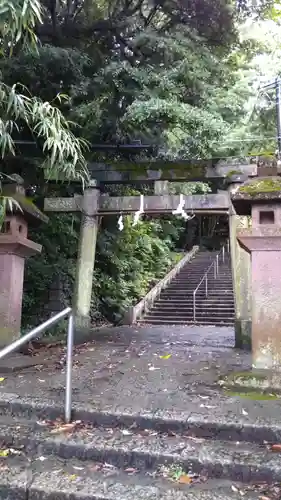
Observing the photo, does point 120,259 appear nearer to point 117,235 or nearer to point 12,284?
point 117,235

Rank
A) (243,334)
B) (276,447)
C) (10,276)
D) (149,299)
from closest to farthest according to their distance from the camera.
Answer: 1. (276,447)
2. (10,276)
3. (243,334)
4. (149,299)

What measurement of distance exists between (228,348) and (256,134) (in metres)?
6.23

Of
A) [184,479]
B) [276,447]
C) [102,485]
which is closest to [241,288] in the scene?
[276,447]

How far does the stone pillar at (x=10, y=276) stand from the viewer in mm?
5410

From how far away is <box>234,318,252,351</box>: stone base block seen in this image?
7137mm

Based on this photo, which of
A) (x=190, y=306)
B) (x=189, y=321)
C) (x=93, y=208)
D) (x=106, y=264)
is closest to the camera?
(x=93, y=208)

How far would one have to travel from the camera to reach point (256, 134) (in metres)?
10.9

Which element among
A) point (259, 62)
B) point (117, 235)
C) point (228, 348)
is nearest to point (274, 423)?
point (228, 348)

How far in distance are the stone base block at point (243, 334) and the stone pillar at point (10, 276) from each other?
3.74 m

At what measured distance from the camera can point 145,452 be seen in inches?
107

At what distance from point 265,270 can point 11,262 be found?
3173 mm

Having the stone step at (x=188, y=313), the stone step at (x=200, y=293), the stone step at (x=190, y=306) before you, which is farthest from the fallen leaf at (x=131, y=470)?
the stone step at (x=200, y=293)

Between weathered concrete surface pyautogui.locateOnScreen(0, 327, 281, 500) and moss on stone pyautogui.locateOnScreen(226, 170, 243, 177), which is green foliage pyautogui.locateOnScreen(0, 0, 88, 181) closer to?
weathered concrete surface pyautogui.locateOnScreen(0, 327, 281, 500)

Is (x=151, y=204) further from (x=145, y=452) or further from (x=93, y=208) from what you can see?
(x=145, y=452)
